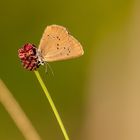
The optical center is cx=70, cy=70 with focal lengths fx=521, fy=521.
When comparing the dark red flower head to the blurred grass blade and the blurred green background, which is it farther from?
the blurred green background

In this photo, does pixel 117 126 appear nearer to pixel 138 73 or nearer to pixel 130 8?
pixel 138 73

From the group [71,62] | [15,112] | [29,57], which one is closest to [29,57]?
[29,57]

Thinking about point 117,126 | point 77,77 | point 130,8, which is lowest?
point 117,126

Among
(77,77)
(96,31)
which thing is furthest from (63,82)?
(96,31)

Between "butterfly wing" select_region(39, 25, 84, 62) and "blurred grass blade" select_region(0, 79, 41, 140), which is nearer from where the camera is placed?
"butterfly wing" select_region(39, 25, 84, 62)

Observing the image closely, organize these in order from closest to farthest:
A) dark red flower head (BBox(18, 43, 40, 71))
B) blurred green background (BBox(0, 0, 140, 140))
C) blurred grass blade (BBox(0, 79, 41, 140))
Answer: dark red flower head (BBox(18, 43, 40, 71)) < blurred grass blade (BBox(0, 79, 41, 140)) < blurred green background (BBox(0, 0, 140, 140))

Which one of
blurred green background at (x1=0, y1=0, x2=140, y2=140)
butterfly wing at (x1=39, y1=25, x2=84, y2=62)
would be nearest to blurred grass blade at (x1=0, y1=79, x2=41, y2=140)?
butterfly wing at (x1=39, y1=25, x2=84, y2=62)

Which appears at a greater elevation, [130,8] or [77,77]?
[130,8]

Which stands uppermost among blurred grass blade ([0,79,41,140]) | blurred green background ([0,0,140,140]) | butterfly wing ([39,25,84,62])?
butterfly wing ([39,25,84,62])
